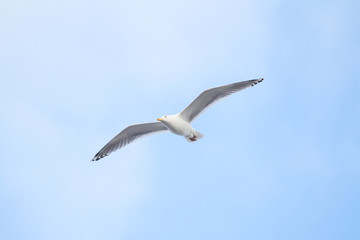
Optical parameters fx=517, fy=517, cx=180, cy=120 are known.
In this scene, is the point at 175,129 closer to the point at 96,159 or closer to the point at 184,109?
the point at 184,109

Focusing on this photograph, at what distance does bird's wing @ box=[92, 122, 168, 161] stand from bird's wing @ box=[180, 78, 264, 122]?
0.67 meters

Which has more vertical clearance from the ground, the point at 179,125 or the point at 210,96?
the point at 210,96

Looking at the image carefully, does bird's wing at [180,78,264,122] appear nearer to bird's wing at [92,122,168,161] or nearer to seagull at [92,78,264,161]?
seagull at [92,78,264,161]

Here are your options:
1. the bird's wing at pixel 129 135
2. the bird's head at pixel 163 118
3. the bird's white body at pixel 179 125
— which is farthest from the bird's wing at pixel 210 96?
the bird's wing at pixel 129 135

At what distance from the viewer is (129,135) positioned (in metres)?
9.76

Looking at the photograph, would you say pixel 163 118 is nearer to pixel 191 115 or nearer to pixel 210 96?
pixel 191 115

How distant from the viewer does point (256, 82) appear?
900 centimetres

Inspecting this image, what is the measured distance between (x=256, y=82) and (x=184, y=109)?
1.34 m

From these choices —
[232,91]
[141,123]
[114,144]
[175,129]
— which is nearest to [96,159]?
[114,144]

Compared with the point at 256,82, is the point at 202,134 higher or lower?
lower

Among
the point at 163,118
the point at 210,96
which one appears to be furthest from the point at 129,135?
the point at 210,96

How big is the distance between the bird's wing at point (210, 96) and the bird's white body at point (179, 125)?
0.13 meters

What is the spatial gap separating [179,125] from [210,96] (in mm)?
738

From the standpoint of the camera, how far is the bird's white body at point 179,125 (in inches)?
355
